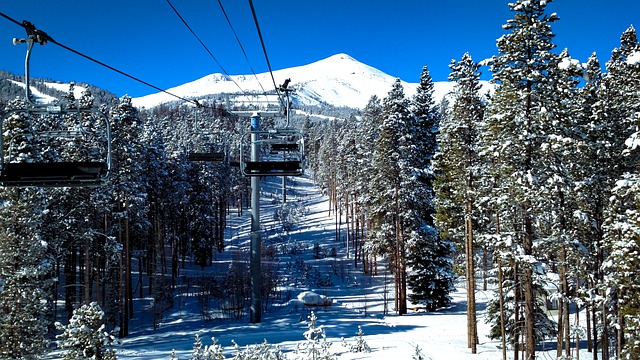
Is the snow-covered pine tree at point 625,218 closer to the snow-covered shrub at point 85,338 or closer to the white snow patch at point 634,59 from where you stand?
the white snow patch at point 634,59

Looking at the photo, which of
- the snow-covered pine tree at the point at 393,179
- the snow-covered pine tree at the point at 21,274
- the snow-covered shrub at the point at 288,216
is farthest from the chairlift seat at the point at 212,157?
the snow-covered shrub at the point at 288,216

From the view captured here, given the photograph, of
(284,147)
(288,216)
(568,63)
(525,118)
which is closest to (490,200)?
(525,118)

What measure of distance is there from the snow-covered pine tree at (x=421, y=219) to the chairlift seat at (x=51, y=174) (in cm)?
2296

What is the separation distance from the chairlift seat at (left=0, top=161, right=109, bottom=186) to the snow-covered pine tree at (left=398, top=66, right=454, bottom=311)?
2296 centimetres

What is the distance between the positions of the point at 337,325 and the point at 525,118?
18.6m

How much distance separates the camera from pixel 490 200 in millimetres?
16172

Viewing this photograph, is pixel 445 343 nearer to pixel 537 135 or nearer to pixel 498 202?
pixel 498 202

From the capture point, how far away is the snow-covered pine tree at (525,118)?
44.5ft

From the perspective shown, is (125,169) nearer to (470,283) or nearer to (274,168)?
(274,168)

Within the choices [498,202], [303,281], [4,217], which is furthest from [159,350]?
[303,281]

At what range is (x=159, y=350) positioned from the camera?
2383cm

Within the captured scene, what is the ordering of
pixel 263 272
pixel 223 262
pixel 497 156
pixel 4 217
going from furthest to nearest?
pixel 223 262 → pixel 263 272 → pixel 4 217 → pixel 497 156

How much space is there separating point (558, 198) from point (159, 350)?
19.6 metres

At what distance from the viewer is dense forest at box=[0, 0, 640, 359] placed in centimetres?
1383
